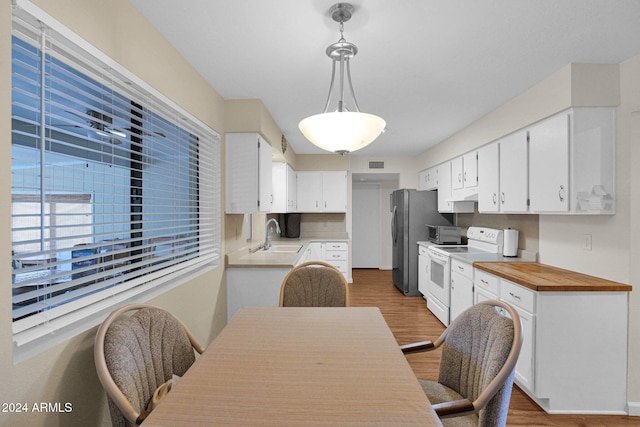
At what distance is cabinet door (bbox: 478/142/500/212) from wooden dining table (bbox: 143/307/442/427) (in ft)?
7.68

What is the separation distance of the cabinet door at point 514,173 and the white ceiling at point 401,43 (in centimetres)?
41

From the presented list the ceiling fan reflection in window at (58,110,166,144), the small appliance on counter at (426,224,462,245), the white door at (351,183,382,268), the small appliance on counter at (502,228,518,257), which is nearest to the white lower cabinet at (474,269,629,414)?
the small appliance on counter at (502,228,518,257)

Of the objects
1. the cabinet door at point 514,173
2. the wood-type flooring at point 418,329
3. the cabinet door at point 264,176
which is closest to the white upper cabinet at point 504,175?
the cabinet door at point 514,173

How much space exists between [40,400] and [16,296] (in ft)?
1.20

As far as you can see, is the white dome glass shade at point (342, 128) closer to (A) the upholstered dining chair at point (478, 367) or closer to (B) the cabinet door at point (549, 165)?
(A) the upholstered dining chair at point (478, 367)

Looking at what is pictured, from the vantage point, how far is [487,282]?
9.35ft

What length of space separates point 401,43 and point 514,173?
1735 mm

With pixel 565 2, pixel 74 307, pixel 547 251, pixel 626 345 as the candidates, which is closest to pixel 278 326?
pixel 74 307

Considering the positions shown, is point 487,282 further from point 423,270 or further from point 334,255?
point 334,255

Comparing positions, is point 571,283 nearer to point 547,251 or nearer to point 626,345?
point 626,345

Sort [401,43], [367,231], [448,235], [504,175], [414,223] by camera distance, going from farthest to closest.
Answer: [367,231] < [414,223] < [448,235] < [504,175] < [401,43]

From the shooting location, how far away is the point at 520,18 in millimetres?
1732

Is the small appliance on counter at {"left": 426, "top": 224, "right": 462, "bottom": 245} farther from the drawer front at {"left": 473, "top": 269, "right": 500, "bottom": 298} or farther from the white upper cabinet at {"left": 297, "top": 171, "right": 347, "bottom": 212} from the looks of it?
the white upper cabinet at {"left": 297, "top": 171, "right": 347, "bottom": 212}

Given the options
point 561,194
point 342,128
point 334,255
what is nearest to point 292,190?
point 334,255
